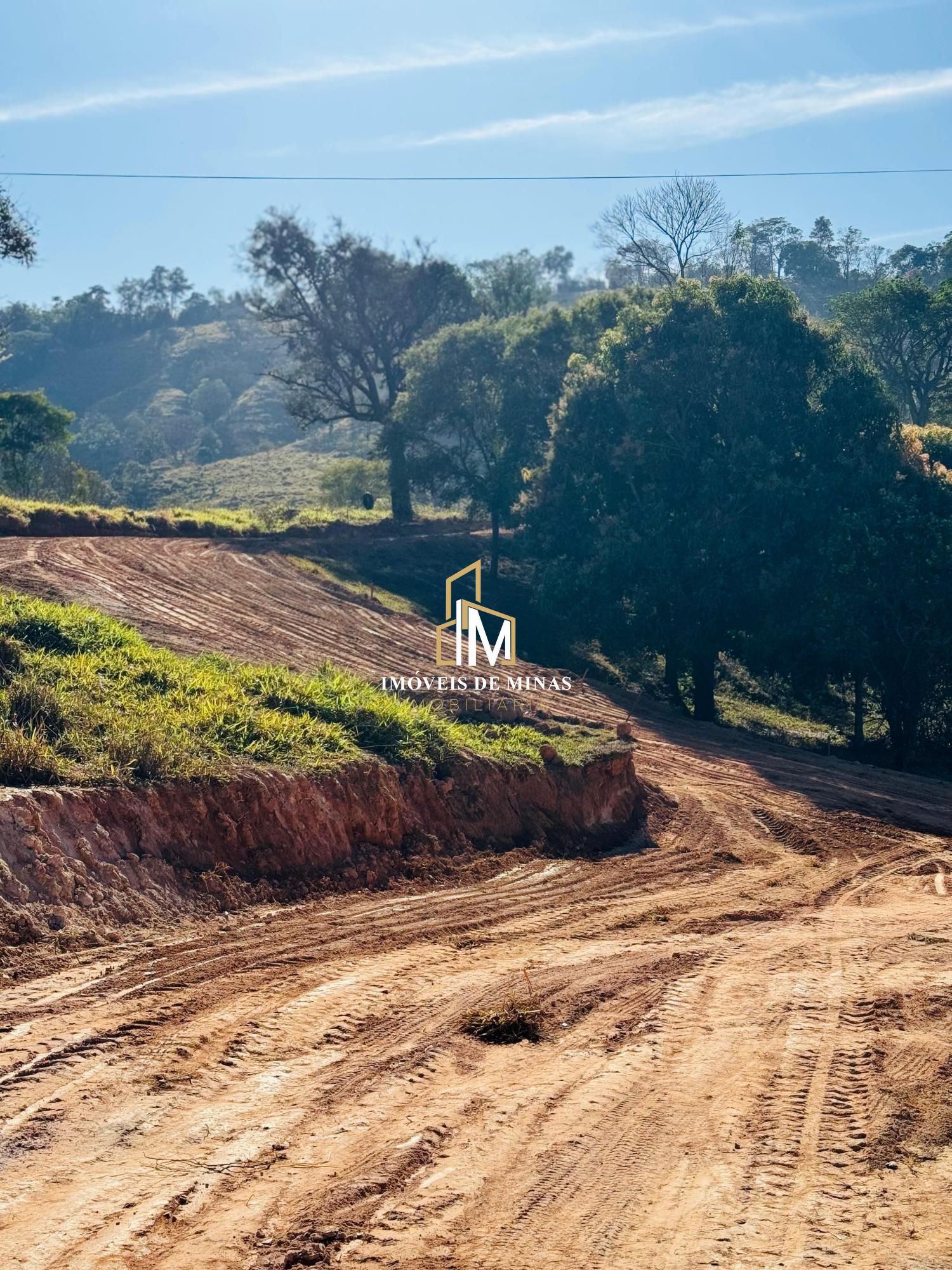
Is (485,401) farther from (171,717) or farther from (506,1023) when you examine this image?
(506,1023)

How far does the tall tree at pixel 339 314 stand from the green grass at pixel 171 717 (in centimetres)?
2625

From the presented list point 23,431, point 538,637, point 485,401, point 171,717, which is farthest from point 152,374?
point 171,717

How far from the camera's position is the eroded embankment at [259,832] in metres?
10.9

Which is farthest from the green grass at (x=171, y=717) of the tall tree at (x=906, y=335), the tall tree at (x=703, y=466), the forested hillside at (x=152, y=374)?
the forested hillside at (x=152, y=374)

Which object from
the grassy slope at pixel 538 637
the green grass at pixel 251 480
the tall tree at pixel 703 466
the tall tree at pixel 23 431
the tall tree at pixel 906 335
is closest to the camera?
the tall tree at pixel 703 466

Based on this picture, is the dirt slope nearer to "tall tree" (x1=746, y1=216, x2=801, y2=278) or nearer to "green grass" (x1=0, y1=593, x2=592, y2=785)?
"green grass" (x1=0, y1=593, x2=592, y2=785)

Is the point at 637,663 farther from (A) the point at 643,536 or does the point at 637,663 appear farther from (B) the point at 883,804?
(B) the point at 883,804

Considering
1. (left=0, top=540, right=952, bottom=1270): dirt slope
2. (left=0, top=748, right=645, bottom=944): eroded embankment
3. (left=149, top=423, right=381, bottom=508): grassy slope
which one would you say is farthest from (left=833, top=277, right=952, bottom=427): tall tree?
(left=0, top=540, right=952, bottom=1270): dirt slope

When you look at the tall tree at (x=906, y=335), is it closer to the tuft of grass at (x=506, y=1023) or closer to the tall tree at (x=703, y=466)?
the tall tree at (x=703, y=466)

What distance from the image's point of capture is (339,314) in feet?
146

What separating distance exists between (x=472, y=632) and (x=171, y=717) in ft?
55.1

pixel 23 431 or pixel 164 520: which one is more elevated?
pixel 23 431

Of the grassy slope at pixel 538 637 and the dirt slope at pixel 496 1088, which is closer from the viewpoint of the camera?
the dirt slope at pixel 496 1088

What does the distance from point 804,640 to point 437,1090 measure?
19.8 meters
